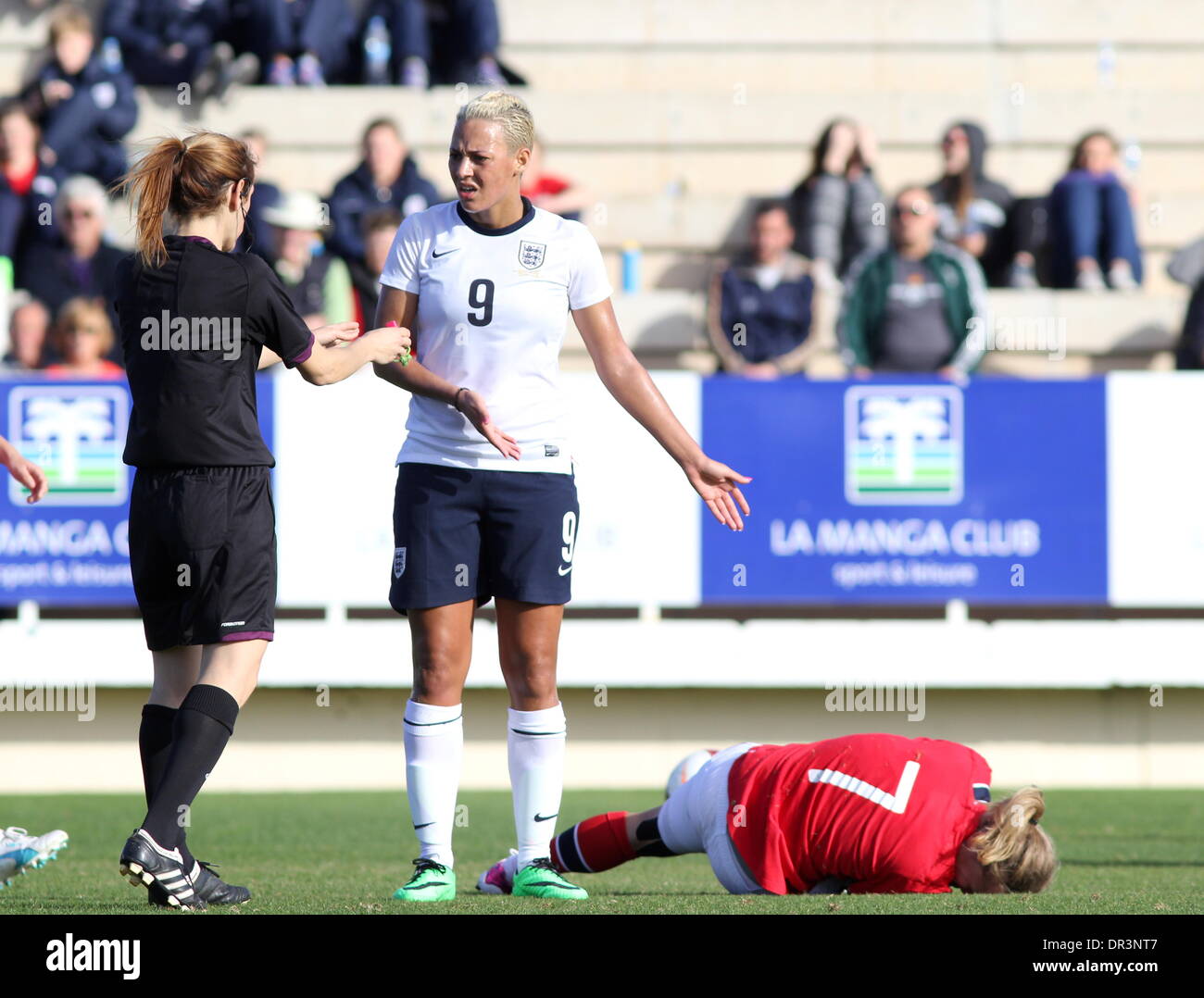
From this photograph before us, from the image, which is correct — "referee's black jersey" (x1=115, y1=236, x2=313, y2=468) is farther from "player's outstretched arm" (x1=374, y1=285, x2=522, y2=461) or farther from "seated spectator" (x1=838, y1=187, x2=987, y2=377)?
"seated spectator" (x1=838, y1=187, x2=987, y2=377)

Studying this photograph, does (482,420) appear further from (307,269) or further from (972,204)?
(972,204)

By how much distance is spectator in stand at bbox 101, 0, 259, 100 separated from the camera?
47.3 feet

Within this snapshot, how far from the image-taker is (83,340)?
35.4ft

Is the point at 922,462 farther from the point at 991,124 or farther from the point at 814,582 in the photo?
the point at 991,124

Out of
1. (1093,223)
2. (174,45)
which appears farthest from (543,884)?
(174,45)

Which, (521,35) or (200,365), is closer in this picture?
(200,365)

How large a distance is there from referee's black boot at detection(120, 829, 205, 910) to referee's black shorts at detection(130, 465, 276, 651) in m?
0.55

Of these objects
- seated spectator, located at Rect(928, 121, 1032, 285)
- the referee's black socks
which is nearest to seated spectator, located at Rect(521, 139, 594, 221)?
seated spectator, located at Rect(928, 121, 1032, 285)

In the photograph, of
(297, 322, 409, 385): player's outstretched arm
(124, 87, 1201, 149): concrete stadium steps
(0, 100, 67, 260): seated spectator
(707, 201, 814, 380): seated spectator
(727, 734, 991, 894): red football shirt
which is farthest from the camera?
(124, 87, 1201, 149): concrete stadium steps

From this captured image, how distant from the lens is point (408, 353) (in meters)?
5.02

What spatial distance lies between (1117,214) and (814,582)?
14.4 ft

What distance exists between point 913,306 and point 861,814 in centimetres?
696

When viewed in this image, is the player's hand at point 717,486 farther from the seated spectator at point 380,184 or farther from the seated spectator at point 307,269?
the seated spectator at point 380,184

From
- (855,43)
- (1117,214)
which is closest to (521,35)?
(855,43)
